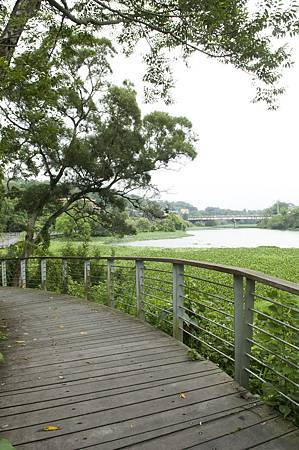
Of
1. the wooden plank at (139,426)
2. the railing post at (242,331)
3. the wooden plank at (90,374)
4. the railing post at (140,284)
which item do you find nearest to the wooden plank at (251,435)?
the wooden plank at (139,426)

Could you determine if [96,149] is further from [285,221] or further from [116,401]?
[285,221]

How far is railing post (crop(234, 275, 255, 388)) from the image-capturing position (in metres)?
2.49

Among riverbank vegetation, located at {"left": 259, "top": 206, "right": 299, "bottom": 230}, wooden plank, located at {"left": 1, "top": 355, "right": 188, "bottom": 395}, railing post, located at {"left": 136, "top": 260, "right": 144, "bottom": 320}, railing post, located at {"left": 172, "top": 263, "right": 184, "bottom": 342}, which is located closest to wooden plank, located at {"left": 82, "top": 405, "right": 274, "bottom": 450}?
wooden plank, located at {"left": 1, "top": 355, "right": 188, "bottom": 395}

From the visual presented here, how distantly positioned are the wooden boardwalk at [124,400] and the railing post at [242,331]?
0.35 feet

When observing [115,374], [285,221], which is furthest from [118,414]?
[285,221]

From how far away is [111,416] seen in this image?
2.16m

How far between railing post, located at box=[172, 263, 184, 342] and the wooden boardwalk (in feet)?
0.45

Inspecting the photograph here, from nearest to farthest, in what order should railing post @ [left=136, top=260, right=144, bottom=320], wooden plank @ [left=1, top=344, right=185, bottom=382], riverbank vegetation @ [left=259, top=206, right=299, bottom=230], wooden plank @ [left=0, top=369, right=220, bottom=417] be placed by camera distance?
wooden plank @ [left=0, top=369, right=220, bottom=417]
wooden plank @ [left=1, top=344, right=185, bottom=382]
railing post @ [left=136, top=260, right=144, bottom=320]
riverbank vegetation @ [left=259, top=206, right=299, bottom=230]

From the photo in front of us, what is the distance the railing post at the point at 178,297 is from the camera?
362cm

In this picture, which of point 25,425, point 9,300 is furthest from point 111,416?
point 9,300

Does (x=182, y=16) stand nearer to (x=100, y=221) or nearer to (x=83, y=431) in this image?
(x=83, y=431)

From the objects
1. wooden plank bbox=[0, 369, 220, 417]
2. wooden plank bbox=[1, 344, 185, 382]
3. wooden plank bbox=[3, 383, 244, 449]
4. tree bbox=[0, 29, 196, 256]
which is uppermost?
tree bbox=[0, 29, 196, 256]

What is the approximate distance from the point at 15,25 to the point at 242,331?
14.3ft

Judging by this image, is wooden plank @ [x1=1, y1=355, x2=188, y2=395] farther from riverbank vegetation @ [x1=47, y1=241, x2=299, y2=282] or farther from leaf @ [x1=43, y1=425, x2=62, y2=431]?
riverbank vegetation @ [x1=47, y1=241, x2=299, y2=282]
